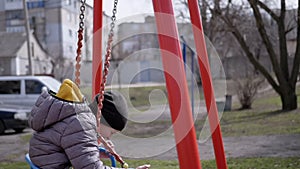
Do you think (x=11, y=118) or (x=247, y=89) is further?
(x=247, y=89)

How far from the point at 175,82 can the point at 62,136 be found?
2.28ft

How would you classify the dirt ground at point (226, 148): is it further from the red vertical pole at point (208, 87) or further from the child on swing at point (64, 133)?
the child on swing at point (64, 133)

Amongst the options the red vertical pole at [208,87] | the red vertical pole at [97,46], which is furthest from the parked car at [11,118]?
the red vertical pole at [208,87]

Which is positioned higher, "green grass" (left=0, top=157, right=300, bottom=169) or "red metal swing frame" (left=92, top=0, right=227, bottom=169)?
"red metal swing frame" (left=92, top=0, right=227, bottom=169)

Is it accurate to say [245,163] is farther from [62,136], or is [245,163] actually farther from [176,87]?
[62,136]

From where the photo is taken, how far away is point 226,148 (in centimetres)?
779

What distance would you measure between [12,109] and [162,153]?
574cm

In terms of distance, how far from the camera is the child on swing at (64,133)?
2.17 metres

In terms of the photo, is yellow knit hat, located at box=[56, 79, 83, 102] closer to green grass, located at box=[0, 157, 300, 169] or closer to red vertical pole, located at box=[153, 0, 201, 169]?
red vertical pole, located at box=[153, 0, 201, 169]

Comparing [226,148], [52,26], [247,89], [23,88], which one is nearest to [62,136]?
[226,148]

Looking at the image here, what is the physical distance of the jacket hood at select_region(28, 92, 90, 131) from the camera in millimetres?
2254

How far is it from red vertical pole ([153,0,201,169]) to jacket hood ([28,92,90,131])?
52 centimetres

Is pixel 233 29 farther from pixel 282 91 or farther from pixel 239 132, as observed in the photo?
pixel 239 132

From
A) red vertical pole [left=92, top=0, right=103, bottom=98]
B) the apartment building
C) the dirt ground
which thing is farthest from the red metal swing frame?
the apartment building
